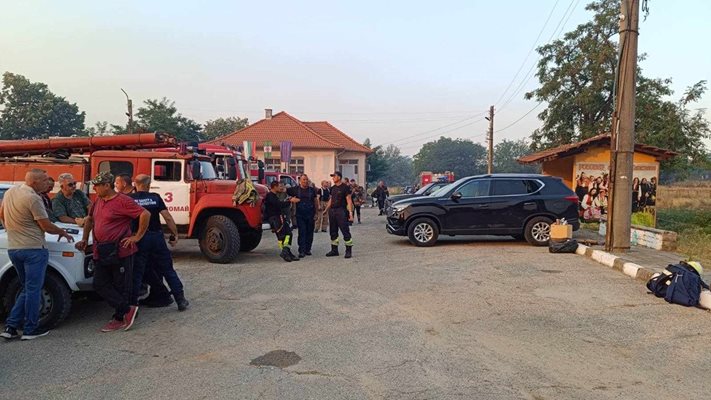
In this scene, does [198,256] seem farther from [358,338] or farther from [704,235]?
[704,235]

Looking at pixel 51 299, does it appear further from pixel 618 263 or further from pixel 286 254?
pixel 618 263

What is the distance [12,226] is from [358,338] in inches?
146

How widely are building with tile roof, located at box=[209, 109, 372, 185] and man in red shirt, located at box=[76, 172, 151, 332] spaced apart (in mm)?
34663

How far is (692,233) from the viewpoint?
1775 centimetres

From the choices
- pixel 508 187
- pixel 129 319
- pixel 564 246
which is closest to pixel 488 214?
pixel 508 187

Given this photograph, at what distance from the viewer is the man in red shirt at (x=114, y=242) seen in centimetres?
578

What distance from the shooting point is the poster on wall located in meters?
17.4

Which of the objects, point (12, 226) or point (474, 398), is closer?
point (474, 398)

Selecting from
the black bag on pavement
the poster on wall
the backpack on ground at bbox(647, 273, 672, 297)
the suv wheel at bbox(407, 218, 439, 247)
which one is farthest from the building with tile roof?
the backpack on ground at bbox(647, 273, 672, 297)

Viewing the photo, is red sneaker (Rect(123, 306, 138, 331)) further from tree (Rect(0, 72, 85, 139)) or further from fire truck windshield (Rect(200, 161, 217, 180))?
tree (Rect(0, 72, 85, 139))

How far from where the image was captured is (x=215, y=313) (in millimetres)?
6695

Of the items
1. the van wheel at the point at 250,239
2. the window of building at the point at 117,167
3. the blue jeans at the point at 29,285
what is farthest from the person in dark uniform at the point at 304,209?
the blue jeans at the point at 29,285

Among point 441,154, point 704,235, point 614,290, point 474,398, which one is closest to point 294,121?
point 704,235

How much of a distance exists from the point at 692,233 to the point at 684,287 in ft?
40.7
